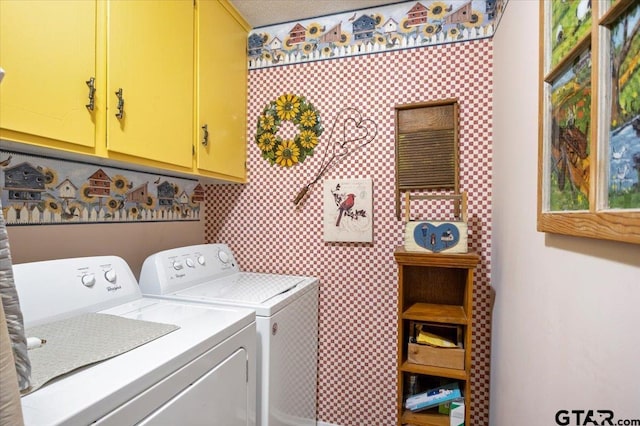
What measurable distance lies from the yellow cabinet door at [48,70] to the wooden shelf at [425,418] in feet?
5.66

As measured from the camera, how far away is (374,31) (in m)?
1.77

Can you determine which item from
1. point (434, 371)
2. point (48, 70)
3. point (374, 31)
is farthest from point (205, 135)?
point (434, 371)

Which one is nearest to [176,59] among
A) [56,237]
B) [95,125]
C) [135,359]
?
[95,125]

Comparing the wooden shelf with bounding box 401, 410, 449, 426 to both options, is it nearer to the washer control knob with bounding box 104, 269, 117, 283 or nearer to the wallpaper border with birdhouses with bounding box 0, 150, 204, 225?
the washer control knob with bounding box 104, 269, 117, 283

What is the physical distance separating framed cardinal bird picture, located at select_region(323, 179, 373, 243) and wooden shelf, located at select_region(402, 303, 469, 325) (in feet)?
1.47

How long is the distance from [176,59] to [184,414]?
1363 millimetres

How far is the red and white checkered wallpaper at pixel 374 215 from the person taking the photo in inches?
63.7

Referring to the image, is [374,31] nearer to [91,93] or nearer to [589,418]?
[91,93]

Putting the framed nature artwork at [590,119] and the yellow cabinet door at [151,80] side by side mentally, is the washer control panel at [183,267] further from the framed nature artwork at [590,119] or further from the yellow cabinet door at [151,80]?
the framed nature artwork at [590,119]

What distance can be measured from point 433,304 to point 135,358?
1.36 m

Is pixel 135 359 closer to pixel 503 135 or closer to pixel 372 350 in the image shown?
pixel 372 350

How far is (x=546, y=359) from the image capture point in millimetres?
844

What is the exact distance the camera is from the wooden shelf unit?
4.45ft

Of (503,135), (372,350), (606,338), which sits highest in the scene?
(503,135)
